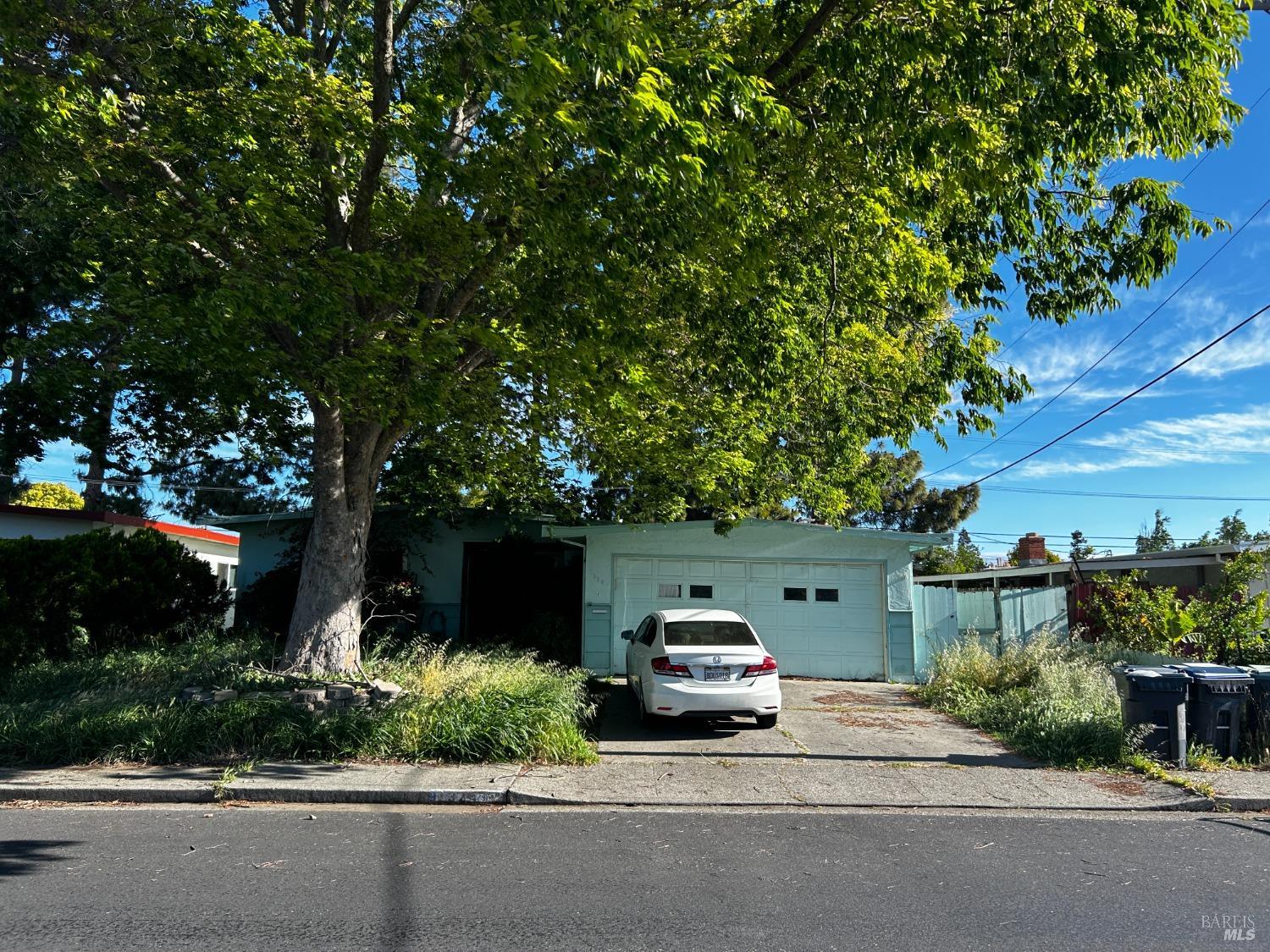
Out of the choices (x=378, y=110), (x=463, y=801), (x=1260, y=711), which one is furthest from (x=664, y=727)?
(x=378, y=110)

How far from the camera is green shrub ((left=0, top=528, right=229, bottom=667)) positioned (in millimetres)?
11453

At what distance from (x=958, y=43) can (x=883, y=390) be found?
205 inches

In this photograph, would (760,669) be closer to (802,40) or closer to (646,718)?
(646,718)

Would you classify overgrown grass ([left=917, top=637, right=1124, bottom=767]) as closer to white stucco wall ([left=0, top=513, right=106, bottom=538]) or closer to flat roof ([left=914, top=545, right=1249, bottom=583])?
flat roof ([left=914, top=545, right=1249, bottom=583])

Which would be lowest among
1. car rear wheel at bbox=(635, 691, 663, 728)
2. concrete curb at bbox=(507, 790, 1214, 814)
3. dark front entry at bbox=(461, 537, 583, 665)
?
concrete curb at bbox=(507, 790, 1214, 814)

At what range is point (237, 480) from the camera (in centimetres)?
→ 2150

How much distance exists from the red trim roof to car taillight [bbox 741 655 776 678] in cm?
1146

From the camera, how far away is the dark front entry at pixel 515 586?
640 inches

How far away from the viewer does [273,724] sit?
8.12m

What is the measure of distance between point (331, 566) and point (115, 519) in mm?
9502

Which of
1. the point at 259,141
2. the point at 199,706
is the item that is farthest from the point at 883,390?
the point at 199,706

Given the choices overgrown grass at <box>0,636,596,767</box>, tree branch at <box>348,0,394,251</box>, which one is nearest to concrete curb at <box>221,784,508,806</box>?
overgrown grass at <box>0,636,596,767</box>

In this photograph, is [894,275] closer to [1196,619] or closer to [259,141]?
[259,141]

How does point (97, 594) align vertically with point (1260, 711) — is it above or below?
above
